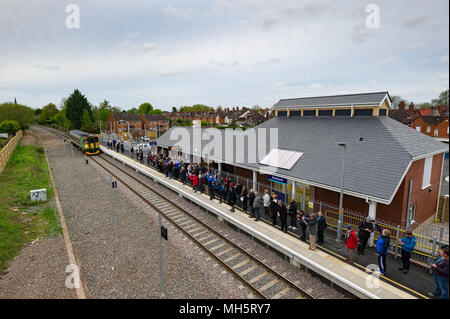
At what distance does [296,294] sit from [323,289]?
99cm

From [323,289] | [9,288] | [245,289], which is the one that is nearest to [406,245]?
[323,289]

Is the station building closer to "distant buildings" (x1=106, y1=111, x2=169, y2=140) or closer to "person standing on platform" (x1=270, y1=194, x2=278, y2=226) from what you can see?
"person standing on platform" (x1=270, y1=194, x2=278, y2=226)

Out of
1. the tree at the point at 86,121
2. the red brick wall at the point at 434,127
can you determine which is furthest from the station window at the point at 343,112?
the tree at the point at 86,121

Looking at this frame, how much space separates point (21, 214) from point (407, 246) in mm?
19648

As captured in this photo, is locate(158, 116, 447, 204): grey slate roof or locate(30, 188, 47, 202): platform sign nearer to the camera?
locate(158, 116, 447, 204): grey slate roof

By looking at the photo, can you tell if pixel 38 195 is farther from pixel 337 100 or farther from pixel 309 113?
pixel 337 100

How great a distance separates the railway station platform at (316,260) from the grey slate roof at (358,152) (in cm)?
311

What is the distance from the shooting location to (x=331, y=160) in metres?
13.1

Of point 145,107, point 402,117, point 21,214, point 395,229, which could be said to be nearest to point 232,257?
point 395,229

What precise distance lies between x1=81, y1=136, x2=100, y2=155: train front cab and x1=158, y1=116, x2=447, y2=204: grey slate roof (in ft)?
96.5

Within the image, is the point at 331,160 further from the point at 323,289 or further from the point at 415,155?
the point at 323,289

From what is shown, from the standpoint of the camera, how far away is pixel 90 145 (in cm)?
3716

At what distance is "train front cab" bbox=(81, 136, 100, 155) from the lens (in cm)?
3653

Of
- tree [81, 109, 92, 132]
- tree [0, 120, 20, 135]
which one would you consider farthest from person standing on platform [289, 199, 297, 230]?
tree [81, 109, 92, 132]
